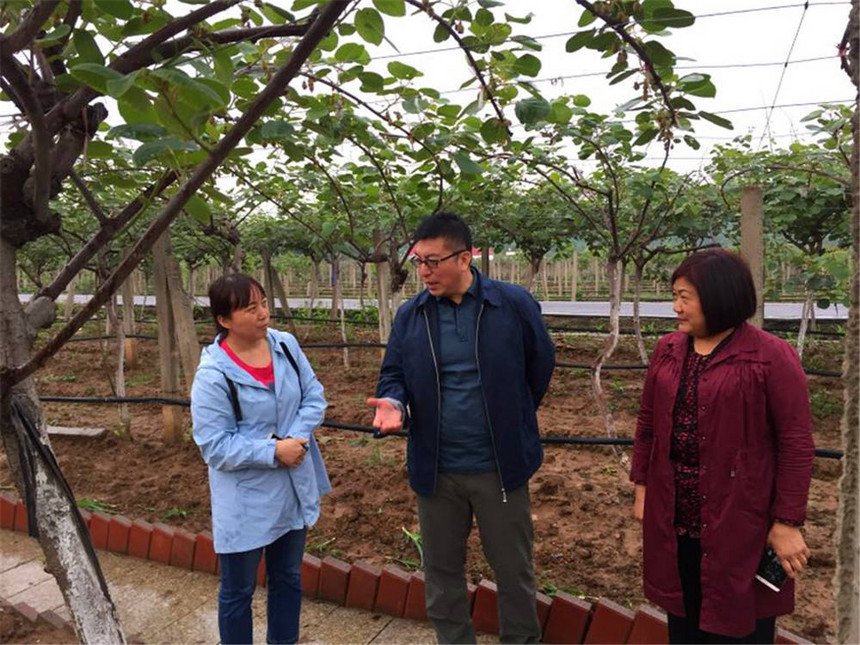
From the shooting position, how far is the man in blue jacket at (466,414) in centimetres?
181

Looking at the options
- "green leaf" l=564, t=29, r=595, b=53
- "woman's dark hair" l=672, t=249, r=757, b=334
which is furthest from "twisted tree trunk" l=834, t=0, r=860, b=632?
"green leaf" l=564, t=29, r=595, b=53

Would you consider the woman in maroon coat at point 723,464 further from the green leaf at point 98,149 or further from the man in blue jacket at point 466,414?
the green leaf at point 98,149

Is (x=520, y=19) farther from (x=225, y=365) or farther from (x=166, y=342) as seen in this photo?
(x=166, y=342)

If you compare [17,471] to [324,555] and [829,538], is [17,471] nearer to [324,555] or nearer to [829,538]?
[324,555]

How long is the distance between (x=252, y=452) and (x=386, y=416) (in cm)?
43

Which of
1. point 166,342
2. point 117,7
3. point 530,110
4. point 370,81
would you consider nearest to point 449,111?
point 370,81

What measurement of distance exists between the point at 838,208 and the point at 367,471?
16.4ft

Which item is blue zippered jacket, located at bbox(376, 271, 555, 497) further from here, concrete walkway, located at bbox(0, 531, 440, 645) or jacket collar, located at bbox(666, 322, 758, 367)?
concrete walkway, located at bbox(0, 531, 440, 645)

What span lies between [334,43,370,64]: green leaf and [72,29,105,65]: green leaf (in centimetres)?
73

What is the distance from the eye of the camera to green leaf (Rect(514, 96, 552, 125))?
140cm

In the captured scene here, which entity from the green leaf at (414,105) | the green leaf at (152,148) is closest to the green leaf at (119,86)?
the green leaf at (152,148)

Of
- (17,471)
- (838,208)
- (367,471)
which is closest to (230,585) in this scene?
(17,471)

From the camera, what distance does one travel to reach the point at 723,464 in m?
1.44

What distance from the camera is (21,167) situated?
4.78 ft
